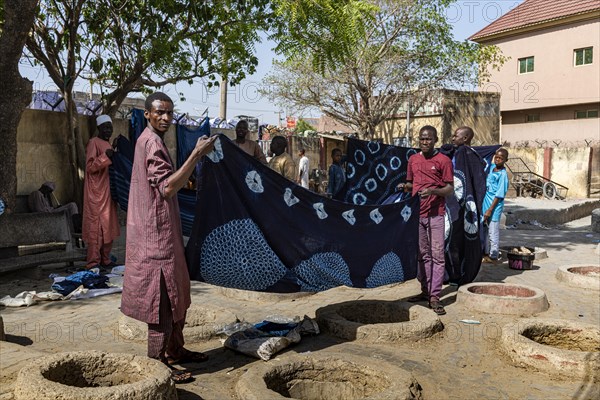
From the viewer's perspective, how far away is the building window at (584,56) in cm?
2691

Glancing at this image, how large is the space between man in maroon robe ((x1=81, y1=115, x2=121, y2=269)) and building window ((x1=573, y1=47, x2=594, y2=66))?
84.1ft

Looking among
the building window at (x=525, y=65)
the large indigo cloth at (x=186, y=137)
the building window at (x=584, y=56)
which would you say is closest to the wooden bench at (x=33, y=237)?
the large indigo cloth at (x=186, y=137)

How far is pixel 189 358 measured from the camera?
13.9 ft

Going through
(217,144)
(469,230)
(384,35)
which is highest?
(384,35)

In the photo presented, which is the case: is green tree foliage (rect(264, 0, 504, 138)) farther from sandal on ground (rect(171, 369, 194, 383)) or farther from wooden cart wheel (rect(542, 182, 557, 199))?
sandal on ground (rect(171, 369, 194, 383))

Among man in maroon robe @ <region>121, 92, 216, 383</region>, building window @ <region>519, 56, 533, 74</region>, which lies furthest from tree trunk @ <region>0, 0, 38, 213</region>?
building window @ <region>519, 56, 533, 74</region>

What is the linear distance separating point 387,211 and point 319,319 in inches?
50.6

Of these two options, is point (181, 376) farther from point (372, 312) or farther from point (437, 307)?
point (437, 307)

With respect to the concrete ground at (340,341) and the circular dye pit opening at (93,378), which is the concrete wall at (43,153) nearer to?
the concrete ground at (340,341)

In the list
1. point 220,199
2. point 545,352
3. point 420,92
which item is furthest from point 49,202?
point 420,92

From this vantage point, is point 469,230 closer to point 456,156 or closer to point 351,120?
point 456,156

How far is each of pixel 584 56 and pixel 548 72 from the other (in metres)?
1.84

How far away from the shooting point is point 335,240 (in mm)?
5152

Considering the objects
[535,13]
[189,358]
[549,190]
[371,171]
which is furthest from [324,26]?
[535,13]
